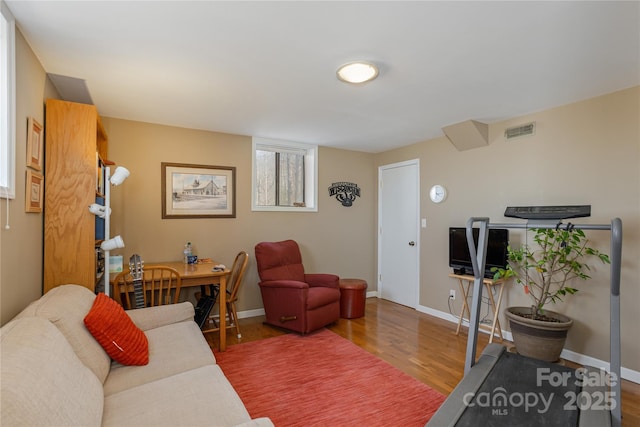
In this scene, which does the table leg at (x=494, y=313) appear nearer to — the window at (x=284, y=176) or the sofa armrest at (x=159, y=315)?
the window at (x=284, y=176)

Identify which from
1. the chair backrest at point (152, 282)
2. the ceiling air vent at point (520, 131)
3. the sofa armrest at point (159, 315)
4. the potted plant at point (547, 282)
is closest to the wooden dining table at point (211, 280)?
the chair backrest at point (152, 282)

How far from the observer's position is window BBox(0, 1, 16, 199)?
5.62 ft

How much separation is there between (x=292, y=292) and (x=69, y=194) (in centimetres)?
223

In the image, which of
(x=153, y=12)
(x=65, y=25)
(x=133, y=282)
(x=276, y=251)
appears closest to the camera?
(x=153, y=12)

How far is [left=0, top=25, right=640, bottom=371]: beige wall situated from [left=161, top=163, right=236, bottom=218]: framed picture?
0.10 m

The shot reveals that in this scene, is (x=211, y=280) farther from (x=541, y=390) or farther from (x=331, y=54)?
(x=541, y=390)

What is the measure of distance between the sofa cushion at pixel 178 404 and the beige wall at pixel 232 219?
2.35 metres

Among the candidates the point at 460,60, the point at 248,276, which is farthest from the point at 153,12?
the point at 248,276

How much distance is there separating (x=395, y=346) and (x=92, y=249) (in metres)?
Result: 2.88

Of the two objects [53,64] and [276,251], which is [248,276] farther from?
[53,64]

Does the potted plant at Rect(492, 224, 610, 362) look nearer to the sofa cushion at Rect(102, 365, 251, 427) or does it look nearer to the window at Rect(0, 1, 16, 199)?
the sofa cushion at Rect(102, 365, 251, 427)

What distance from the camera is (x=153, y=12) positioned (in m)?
1.75

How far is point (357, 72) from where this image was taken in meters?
2.38

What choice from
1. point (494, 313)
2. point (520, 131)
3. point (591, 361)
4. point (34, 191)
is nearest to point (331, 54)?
point (34, 191)
